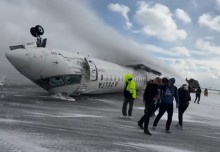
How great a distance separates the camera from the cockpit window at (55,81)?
18273mm

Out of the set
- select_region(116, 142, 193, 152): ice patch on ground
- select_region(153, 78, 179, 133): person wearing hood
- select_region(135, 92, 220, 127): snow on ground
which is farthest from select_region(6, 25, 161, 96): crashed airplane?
select_region(116, 142, 193, 152): ice patch on ground

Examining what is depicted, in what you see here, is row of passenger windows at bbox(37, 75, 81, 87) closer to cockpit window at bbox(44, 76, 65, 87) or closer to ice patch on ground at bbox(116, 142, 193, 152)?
cockpit window at bbox(44, 76, 65, 87)

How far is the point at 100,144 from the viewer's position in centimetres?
A: 679

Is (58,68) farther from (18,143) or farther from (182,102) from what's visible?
(18,143)

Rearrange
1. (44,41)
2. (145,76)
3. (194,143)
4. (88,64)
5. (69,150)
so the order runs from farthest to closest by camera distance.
A: (145,76) < (88,64) < (44,41) < (194,143) < (69,150)

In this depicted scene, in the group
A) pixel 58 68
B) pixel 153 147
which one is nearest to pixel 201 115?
pixel 58 68

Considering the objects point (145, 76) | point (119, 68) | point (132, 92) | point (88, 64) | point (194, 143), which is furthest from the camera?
point (145, 76)

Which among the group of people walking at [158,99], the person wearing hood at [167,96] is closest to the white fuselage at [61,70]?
the group of people walking at [158,99]

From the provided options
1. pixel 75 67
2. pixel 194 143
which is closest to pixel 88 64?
pixel 75 67

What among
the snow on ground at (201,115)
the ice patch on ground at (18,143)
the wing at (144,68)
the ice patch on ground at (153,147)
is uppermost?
the wing at (144,68)

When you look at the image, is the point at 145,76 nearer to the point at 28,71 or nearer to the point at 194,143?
the point at 28,71

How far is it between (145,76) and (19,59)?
1641cm

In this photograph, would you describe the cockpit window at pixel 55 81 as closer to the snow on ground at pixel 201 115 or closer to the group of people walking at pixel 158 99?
the snow on ground at pixel 201 115

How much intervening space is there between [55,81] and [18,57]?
2874 mm
